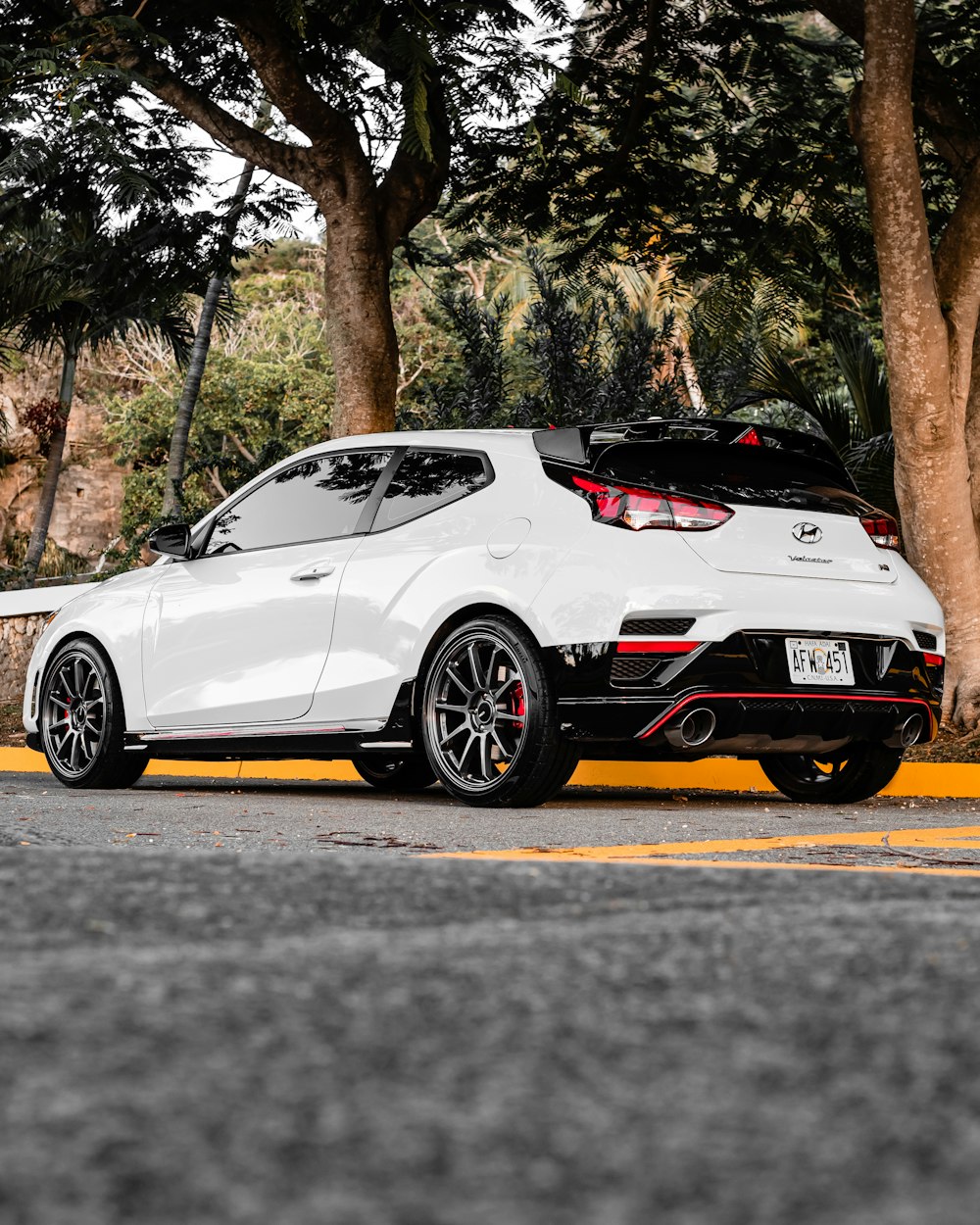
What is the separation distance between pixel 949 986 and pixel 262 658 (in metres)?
5.58

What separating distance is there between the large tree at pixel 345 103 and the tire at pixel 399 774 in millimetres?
3753

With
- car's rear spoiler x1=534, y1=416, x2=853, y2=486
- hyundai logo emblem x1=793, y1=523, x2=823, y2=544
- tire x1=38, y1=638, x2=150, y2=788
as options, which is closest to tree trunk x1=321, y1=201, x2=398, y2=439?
tire x1=38, y1=638, x2=150, y2=788

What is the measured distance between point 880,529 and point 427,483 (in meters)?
1.98

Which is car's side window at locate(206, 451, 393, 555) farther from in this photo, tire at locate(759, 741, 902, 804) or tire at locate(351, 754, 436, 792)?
tire at locate(759, 741, 902, 804)

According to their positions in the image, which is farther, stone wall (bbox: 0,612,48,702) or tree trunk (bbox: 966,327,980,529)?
stone wall (bbox: 0,612,48,702)

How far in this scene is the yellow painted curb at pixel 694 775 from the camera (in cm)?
842

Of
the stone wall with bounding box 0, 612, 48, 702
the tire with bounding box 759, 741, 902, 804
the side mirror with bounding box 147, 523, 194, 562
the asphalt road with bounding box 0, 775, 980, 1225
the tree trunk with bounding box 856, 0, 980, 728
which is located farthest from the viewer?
the stone wall with bounding box 0, 612, 48, 702

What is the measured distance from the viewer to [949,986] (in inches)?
91.1

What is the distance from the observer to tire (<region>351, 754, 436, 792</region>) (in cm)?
876

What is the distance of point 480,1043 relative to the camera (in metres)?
1.95

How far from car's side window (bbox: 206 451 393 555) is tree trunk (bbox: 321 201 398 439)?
3840 millimetres

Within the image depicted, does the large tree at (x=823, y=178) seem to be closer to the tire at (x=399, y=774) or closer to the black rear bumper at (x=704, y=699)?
the tire at (x=399, y=774)

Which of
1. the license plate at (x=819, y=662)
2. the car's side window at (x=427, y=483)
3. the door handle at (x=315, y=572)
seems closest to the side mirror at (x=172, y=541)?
the door handle at (x=315, y=572)

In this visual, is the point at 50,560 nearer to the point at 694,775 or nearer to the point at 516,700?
the point at 694,775
